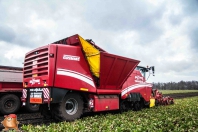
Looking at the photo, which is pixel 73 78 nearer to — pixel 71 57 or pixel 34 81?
pixel 71 57

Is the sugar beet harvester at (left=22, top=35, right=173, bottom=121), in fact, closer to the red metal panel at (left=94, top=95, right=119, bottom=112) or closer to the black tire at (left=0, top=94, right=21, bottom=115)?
the red metal panel at (left=94, top=95, right=119, bottom=112)

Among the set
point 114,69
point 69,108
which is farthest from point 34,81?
point 114,69

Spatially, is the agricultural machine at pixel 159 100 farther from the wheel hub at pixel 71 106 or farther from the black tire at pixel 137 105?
the wheel hub at pixel 71 106

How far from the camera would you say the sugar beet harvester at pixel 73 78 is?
26.7ft

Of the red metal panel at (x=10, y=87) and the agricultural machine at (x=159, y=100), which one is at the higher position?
the red metal panel at (x=10, y=87)

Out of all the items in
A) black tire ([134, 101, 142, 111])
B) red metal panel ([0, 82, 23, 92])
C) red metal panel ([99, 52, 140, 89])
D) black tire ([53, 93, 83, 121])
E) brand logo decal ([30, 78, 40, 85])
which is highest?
red metal panel ([99, 52, 140, 89])

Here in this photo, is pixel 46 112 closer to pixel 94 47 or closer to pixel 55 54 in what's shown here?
pixel 55 54

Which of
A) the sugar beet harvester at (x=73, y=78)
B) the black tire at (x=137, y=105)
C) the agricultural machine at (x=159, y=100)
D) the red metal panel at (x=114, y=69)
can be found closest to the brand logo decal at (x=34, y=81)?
the sugar beet harvester at (x=73, y=78)

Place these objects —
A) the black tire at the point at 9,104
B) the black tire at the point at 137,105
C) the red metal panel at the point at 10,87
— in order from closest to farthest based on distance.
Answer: the black tire at the point at 9,104 → the red metal panel at the point at 10,87 → the black tire at the point at 137,105

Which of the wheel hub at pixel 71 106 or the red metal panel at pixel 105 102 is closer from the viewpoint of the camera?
the wheel hub at pixel 71 106

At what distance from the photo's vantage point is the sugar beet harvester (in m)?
8.15

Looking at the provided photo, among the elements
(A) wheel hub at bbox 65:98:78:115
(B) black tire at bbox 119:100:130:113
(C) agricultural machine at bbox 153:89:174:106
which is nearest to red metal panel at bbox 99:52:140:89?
(B) black tire at bbox 119:100:130:113

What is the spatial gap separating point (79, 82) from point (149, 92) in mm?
7206

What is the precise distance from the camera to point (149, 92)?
1433cm
